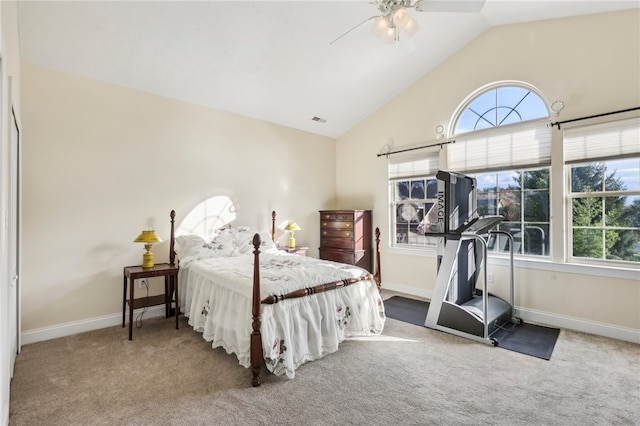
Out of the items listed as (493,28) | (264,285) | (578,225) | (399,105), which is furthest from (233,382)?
(493,28)

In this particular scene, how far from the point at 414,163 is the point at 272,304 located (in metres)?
3.44

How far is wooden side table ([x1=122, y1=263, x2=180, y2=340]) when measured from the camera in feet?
10.7

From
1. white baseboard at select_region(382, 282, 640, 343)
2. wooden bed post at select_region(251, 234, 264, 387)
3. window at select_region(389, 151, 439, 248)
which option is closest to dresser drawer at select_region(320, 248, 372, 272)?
window at select_region(389, 151, 439, 248)

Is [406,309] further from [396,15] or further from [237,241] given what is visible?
[396,15]

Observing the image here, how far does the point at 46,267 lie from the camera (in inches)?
125

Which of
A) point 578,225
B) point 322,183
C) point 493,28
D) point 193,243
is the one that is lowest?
point 193,243

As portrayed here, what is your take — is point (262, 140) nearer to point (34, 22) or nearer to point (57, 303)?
point (34, 22)

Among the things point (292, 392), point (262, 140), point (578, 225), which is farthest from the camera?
point (262, 140)

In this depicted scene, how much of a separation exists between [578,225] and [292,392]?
3.54 metres

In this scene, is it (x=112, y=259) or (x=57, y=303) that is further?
(x=112, y=259)

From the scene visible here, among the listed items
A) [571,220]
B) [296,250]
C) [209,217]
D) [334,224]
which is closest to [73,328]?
[209,217]

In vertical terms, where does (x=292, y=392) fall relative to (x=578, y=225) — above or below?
below

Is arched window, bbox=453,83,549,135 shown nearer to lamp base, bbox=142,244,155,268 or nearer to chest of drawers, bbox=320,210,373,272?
chest of drawers, bbox=320,210,373,272

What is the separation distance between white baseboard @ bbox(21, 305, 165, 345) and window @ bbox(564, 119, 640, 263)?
5119 millimetres
